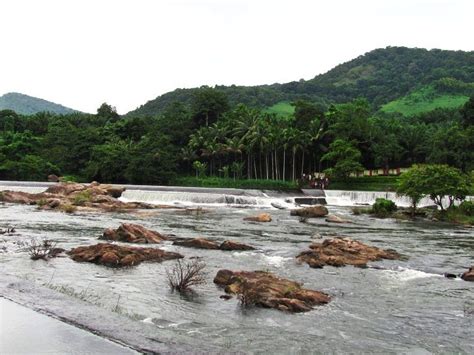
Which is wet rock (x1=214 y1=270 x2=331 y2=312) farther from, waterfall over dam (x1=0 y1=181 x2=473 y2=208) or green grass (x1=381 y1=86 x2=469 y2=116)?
green grass (x1=381 y1=86 x2=469 y2=116)

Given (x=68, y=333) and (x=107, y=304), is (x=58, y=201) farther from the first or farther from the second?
(x=68, y=333)

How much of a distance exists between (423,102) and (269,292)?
136 m

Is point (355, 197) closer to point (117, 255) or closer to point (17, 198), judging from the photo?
point (17, 198)

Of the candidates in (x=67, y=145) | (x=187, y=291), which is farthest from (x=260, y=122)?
(x=187, y=291)

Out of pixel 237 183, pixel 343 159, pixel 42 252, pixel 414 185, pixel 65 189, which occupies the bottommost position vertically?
pixel 42 252

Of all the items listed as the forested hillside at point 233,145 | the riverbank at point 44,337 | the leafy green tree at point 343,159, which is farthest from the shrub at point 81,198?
the riverbank at point 44,337

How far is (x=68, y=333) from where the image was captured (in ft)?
28.1

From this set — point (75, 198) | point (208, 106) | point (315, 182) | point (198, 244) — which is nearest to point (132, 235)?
point (198, 244)

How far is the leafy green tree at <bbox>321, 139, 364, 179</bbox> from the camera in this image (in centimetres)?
6775

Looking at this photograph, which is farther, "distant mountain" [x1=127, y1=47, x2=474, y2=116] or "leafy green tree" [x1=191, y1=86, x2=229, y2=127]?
"distant mountain" [x1=127, y1=47, x2=474, y2=116]

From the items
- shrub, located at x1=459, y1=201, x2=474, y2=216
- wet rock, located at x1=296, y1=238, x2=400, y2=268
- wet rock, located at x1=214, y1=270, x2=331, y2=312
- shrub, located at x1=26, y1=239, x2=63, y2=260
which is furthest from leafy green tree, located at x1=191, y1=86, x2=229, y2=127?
wet rock, located at x1=214, y1=270, x2=331, y2=312

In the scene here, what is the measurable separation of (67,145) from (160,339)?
78.6 m

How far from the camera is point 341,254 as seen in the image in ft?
68.9

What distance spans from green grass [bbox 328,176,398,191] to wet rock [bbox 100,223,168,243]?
1820 inches
